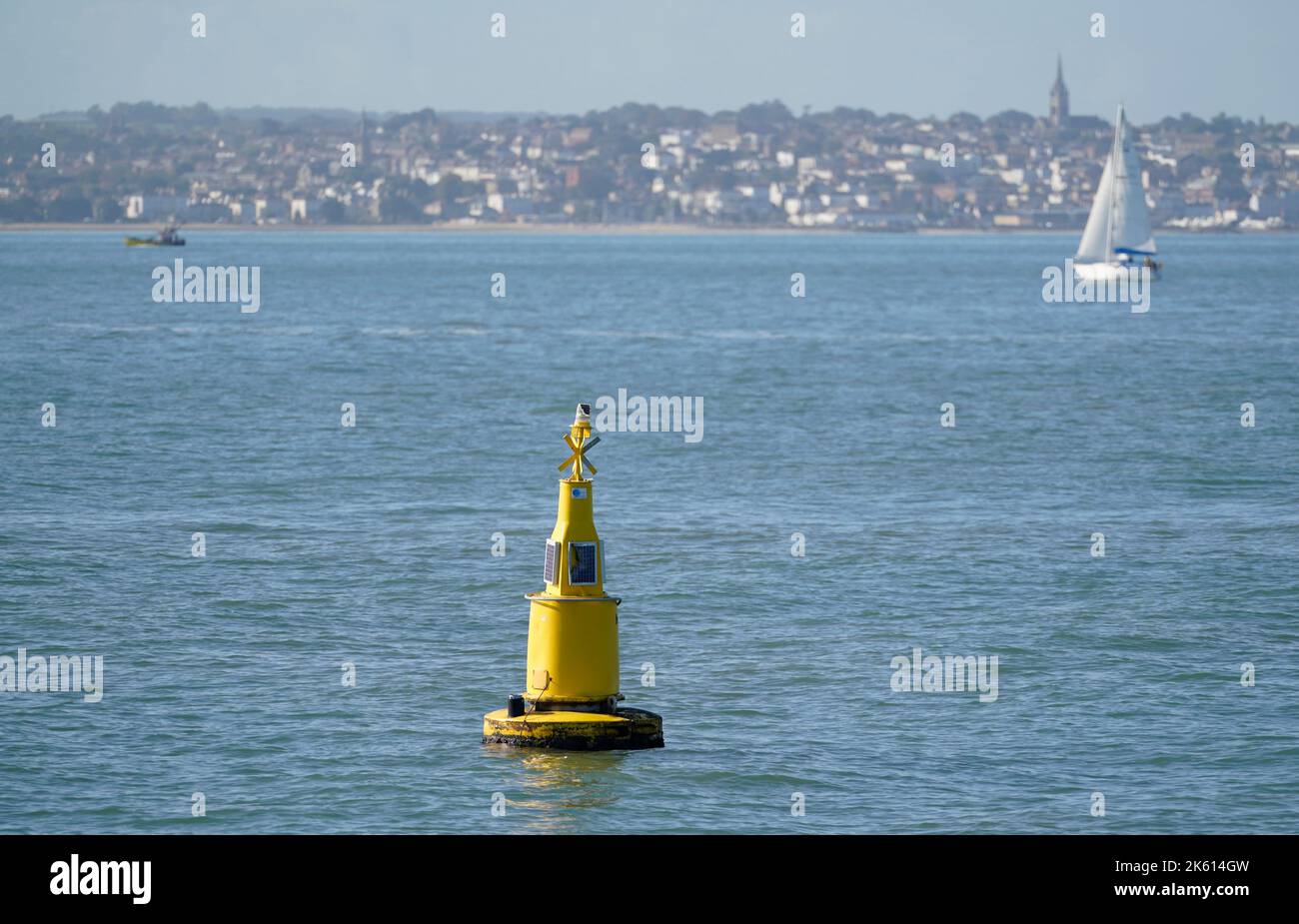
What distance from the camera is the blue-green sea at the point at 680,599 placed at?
16906 mm

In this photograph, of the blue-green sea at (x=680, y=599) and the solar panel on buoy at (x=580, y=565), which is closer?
the solar panel on buoy at (x=580, y=565)

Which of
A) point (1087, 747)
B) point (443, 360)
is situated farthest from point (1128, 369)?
point (1087, 747)

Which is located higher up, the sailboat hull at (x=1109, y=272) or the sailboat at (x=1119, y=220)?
the sailboat at (x=1119, y=220)

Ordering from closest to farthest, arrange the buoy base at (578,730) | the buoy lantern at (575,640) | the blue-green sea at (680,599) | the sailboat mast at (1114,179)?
1. the buoy lantern at (575,640)
2. the buoy base at (578,730)
3. the blue-green sea at (680,599)
4. the sailboat mast at (1114,179)

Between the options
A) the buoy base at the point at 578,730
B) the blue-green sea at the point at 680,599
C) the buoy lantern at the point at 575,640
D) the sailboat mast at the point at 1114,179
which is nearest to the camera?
the buoy lantern at the point at 575,640

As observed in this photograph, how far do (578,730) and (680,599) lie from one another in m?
10.00

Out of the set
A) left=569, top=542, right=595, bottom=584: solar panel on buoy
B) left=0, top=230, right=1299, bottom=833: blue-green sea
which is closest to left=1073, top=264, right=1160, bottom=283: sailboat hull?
left=0, top=230, right=1299, bottom=833: blue-green sea

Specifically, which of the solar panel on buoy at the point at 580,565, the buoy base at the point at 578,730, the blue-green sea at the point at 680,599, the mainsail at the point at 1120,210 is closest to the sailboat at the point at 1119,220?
the mainsail at the point at 1120,210

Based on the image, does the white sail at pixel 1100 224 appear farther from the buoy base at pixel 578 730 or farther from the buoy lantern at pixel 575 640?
the buoy lantern at pixel 575 640

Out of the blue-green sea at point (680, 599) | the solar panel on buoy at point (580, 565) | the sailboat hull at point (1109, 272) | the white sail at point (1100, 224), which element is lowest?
the blue-green sea at point (680, 599)

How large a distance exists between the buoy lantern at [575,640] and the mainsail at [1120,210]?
125272 mm

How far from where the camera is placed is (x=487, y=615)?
25.4 meters

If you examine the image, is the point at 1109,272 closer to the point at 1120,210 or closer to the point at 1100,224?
the point at 1100,224
